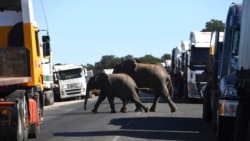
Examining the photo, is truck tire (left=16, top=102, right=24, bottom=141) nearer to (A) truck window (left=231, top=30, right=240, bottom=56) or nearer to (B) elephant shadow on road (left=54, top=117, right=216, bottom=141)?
(B) elephant shadow on road (left=54, top=117, right=216, bottom=141)

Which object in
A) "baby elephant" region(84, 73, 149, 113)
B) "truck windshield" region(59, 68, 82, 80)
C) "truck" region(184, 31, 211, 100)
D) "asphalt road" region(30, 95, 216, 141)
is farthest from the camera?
"truck windshield" region(59, 68, 82, 80)

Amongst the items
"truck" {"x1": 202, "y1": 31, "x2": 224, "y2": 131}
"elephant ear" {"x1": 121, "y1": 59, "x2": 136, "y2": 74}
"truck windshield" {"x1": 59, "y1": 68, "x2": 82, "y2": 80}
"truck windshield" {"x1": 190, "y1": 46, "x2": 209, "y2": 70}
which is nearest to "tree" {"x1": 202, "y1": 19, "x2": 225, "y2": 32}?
"truck" {"x1": 202, "y1": 31, "x2": 224, "y2": 131}

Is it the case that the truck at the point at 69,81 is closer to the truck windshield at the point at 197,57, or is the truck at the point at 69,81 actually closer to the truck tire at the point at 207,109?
the truck windshield at the point at 197,57

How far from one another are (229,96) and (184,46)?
2764 cm

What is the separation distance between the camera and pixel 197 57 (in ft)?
112

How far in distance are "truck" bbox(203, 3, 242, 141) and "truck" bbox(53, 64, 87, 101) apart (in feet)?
94.3

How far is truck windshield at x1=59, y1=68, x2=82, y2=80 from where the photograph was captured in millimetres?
51247

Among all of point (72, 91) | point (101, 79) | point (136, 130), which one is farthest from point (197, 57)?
point (72, 91)

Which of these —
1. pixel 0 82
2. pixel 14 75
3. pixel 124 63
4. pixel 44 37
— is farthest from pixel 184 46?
pixel 0 82

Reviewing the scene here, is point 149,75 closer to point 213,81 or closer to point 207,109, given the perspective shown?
point 207,109

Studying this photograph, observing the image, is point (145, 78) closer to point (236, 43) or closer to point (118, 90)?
point (118, 90)

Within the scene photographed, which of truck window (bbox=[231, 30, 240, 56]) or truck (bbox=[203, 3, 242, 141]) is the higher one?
truck window (bbox=[231, 30, 240, 56])

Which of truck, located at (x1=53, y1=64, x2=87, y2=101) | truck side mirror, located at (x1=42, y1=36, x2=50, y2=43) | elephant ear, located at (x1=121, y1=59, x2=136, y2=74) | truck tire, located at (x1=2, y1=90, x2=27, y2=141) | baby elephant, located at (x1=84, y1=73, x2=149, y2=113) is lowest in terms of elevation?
truck, located at (x1=53, y1=64, x2=87, y2=101)

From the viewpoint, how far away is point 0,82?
14031 millimetres
